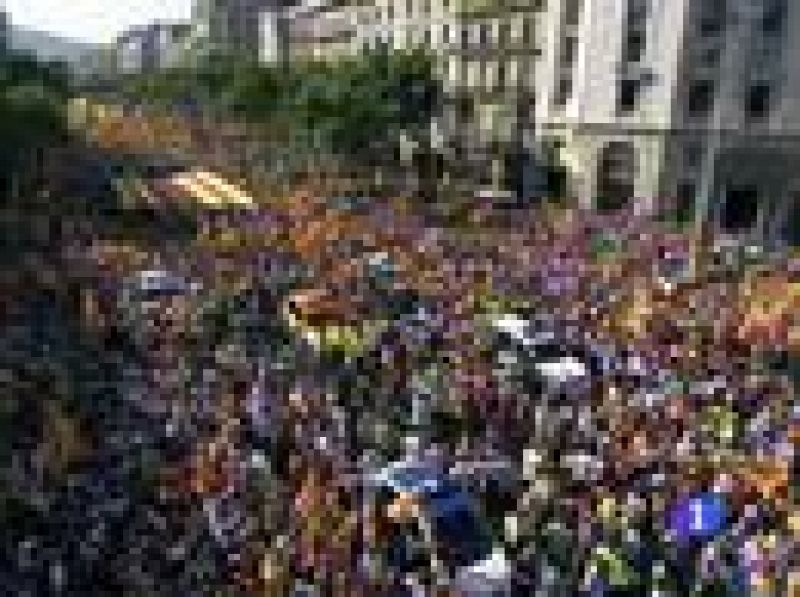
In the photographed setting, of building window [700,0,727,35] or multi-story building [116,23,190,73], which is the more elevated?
multi-story building [116,23,190,73]

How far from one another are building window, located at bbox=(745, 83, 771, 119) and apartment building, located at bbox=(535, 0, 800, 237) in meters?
0.04

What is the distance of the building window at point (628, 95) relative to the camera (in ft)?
135

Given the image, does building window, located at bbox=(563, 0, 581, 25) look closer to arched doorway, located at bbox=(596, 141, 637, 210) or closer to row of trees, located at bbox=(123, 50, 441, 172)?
arched doorway, located at bbox=(596, 141, 637, 210)

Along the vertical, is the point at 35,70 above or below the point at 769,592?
above

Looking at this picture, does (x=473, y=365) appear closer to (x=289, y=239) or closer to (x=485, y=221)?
(x=289, y=239)

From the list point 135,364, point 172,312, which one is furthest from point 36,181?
point 135,364

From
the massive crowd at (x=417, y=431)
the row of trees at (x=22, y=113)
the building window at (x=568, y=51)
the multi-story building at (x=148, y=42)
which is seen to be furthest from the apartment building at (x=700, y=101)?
the multi-story building at (x=148, y=42)

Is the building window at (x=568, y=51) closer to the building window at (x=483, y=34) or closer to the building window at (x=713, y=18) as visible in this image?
the building window at (x=713, y=18)

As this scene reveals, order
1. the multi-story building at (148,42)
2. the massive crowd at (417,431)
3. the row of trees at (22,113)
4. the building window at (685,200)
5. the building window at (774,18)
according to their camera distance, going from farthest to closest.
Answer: the multi-story building at (148,42), the building window at (685,200), the building window at (774,18), the row of trees at (22,113), the massive crowd at (417,431)

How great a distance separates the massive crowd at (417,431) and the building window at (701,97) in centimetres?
1543

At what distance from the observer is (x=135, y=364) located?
2003 centimetres

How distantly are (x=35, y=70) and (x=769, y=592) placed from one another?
1636 inches

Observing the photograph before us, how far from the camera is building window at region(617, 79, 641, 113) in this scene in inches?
1623

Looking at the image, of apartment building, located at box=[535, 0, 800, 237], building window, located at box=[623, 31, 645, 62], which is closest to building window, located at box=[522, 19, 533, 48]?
apartment building, located at box=[535, 0, 800, 237]
